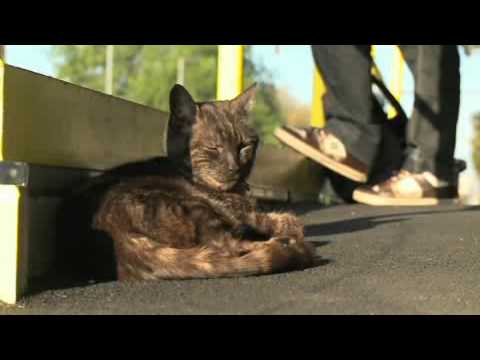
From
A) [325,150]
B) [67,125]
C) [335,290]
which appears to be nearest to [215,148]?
[67,125]

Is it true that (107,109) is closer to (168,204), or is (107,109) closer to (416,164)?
(168,204)

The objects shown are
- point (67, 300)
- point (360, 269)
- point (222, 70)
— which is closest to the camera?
point (67, 300)

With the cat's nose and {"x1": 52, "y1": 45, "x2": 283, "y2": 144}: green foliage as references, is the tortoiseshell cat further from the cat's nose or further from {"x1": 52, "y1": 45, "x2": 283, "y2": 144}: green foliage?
{"x1": 52, "y1": 45, "x2": 283, "y2": 144}: green foliage

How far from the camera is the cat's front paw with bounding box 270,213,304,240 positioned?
2567 mm

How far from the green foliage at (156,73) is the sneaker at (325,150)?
93.6 ft

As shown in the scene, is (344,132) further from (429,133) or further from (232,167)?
(232,167)

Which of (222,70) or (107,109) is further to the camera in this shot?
(222,70)

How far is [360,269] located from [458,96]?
273 centimetres

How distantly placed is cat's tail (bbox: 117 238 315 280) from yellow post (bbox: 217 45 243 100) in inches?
92.8

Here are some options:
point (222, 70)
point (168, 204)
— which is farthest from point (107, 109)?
point (222, 70)

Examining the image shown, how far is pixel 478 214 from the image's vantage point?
12.4 ft

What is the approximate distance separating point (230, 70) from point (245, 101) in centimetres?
144

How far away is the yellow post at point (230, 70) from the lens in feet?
14.3

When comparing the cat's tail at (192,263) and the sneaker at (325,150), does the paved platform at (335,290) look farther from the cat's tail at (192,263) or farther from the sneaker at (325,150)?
the sneaker at (325,150)
